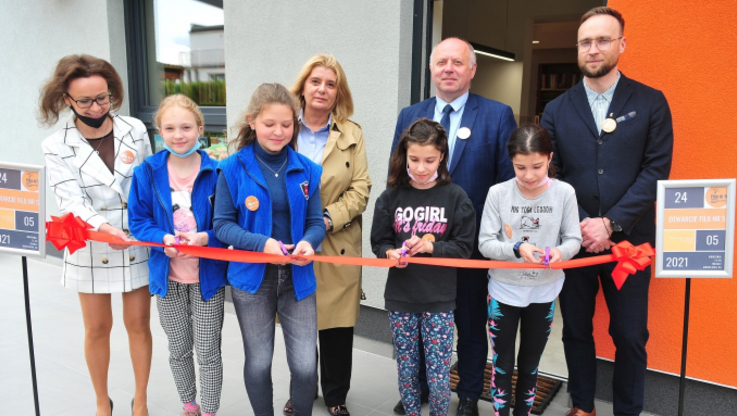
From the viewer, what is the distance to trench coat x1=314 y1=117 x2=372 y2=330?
288cm

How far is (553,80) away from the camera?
10250 mm

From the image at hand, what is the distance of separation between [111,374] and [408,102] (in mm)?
2940

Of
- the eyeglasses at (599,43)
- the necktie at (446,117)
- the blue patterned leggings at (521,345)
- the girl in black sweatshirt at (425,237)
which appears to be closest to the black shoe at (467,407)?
the blue patterned leggings at (521,345)

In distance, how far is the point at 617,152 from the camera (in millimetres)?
2693

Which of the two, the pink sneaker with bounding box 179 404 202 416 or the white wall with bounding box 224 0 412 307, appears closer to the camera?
the pink sneaker with bounding box 179 404 202 416

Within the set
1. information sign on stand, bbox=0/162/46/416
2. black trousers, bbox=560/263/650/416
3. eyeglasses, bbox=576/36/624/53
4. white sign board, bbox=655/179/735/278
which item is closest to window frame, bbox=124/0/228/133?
information sign on stand, bbox=0/162/46/416

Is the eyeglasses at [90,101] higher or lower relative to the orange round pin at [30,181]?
higher

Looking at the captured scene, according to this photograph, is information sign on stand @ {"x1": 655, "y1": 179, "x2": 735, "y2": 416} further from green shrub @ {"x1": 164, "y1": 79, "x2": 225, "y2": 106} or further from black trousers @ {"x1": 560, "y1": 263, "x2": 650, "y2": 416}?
green shrub @ {"x1": 164, "y1": 79, "x2": 225, "y2": 106}

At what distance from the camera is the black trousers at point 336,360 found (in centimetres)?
306

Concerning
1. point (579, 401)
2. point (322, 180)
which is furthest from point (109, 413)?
point (579, 401)

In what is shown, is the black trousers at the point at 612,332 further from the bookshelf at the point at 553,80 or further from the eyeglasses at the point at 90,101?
the bookshelf at the point at 553,80

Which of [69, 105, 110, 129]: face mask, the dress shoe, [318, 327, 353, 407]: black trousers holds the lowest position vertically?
the dress shoe

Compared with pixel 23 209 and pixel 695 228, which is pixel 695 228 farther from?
pixel 23 209

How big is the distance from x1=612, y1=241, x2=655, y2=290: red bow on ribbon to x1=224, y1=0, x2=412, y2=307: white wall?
6.90 ft
